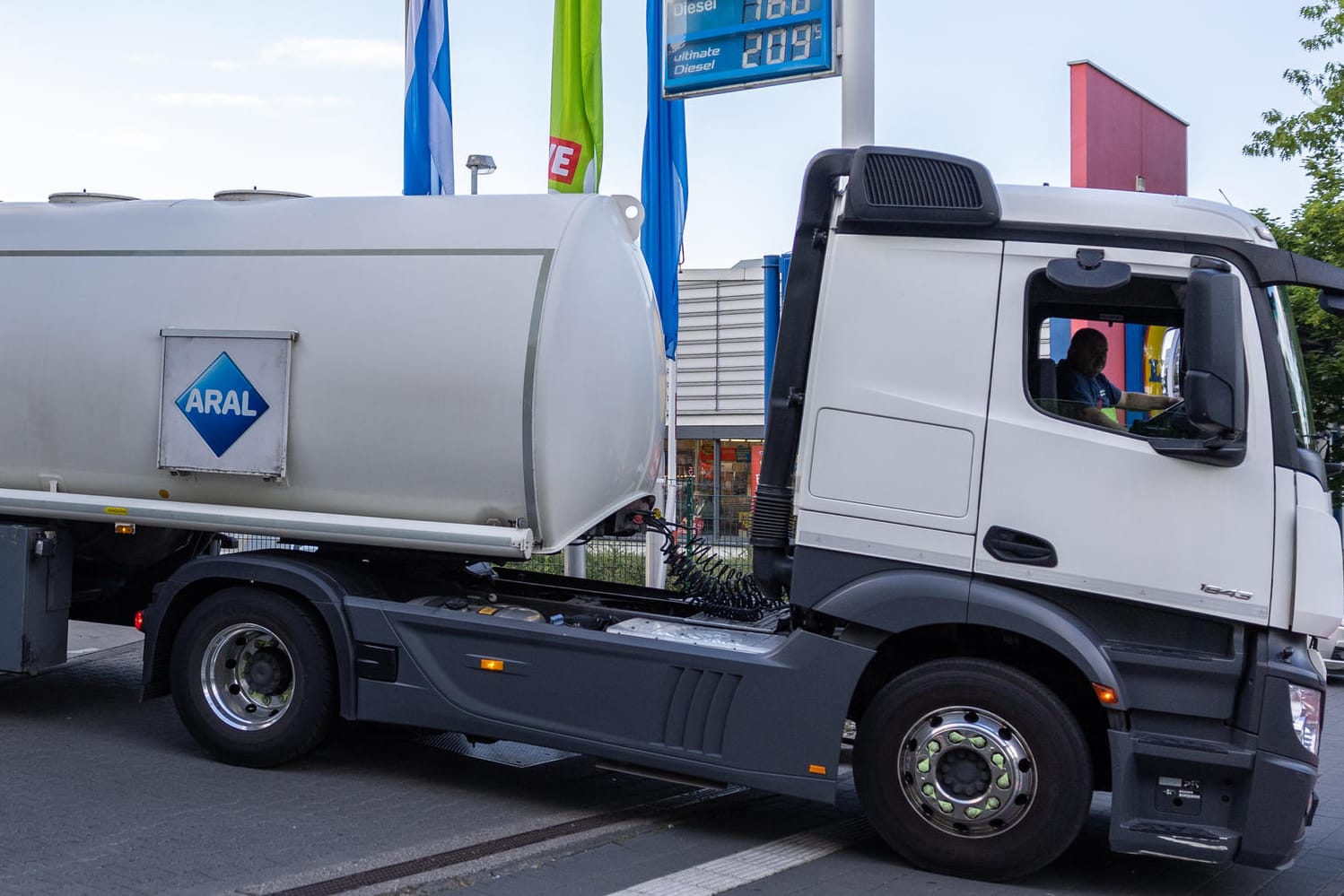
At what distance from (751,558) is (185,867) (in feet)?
9.20

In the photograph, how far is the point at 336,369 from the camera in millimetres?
7203

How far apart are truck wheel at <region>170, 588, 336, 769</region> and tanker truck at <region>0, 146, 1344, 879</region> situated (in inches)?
1.0

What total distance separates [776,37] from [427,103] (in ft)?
15.0

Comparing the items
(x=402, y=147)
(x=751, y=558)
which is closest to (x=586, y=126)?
(x=402, y=147)

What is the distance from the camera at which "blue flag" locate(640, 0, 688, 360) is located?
526 inches

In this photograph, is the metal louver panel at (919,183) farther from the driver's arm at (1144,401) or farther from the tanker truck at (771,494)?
the driver's arm at (1144,401)

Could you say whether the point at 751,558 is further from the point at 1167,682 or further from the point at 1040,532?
the point at 1167,682

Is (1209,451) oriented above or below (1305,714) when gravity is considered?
above

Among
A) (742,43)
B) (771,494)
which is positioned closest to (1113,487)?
(771,494)

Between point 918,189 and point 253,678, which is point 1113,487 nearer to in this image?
point 918,189

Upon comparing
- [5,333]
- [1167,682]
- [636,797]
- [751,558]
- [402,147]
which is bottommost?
[636,797]

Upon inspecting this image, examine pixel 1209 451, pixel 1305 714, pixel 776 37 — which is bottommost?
pixel 1305 714

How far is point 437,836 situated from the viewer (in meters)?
6.23

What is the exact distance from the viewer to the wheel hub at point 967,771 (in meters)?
5.73
